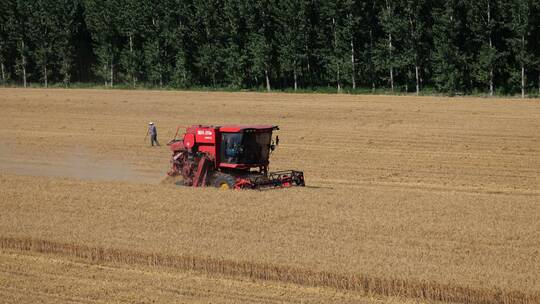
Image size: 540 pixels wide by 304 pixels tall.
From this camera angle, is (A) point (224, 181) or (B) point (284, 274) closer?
(B) point (284, 274)

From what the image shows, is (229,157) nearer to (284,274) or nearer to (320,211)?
(320,211)

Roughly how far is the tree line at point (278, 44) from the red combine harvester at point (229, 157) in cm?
3286

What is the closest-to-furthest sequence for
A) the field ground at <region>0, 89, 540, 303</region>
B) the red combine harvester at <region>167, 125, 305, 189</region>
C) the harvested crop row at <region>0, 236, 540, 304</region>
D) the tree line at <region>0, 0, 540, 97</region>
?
the harvested crop row at <region>0, 236, 540, 304</region>
the field ground at <region>0, 89, 540, 303</region>
the red combine harvester at <region>167, 125, 305, 189</region>
the tree line at <region>0, 0, 540, 97</region>

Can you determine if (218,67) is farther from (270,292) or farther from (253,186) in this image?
(270,292)

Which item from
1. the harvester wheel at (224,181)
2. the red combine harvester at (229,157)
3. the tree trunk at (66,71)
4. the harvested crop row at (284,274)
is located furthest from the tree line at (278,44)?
the harvested crop row at (284,274)

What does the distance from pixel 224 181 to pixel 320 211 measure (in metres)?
4.89

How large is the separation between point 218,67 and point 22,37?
21.8 metres

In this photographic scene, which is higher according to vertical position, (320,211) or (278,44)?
(278,44)

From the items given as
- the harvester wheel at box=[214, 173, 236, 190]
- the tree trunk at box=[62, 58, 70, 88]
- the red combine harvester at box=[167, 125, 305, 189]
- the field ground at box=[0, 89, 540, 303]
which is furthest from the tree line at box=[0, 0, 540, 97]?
the harvester wheel at box=[214, 173, 236, 190]

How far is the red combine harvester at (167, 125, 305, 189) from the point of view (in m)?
24.8

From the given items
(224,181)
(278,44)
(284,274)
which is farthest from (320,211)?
(278,44)

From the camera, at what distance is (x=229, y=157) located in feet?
81.9

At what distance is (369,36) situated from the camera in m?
63.1

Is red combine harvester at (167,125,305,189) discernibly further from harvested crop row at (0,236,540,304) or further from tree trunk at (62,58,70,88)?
tree trunk at (62,58,70,88)
